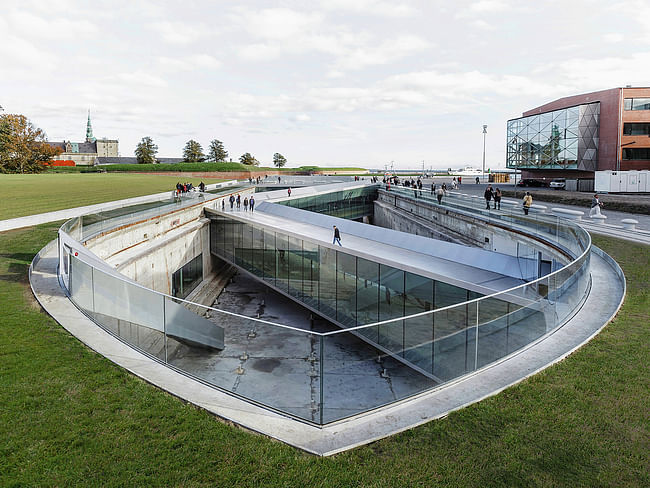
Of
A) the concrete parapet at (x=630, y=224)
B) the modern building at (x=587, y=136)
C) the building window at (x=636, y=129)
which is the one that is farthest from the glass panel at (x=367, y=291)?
the building window at (x=636, y=129)

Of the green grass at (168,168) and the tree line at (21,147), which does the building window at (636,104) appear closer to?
the green grass at (168,168)

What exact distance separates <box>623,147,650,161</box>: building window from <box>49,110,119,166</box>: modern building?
156 meters

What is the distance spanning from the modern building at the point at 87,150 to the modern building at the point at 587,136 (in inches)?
5633

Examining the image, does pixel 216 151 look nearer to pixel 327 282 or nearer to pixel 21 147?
pixel 21 147

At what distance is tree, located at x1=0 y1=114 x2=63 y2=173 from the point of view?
84.9m

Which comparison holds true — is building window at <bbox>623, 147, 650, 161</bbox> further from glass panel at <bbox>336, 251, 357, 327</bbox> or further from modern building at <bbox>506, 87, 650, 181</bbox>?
glass panel at <bbox>336, 251, 357, 327</bbox>

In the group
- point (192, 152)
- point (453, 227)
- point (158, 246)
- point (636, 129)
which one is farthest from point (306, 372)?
point (192, 152)

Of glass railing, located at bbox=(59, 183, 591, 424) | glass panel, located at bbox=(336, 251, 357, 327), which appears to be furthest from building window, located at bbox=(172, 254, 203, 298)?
glass railing, located at bbox=(59, 183, 591, 424)

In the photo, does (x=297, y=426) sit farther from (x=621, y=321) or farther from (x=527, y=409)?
(x=621, y=321)

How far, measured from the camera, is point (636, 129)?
186ft

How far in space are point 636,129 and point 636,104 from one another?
296 cm

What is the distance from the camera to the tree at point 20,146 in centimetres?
8488

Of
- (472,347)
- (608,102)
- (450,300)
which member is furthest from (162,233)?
(608,102)

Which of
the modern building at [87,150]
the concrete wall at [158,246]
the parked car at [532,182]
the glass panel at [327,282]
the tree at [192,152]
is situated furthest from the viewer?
the modern building at [87,150]
